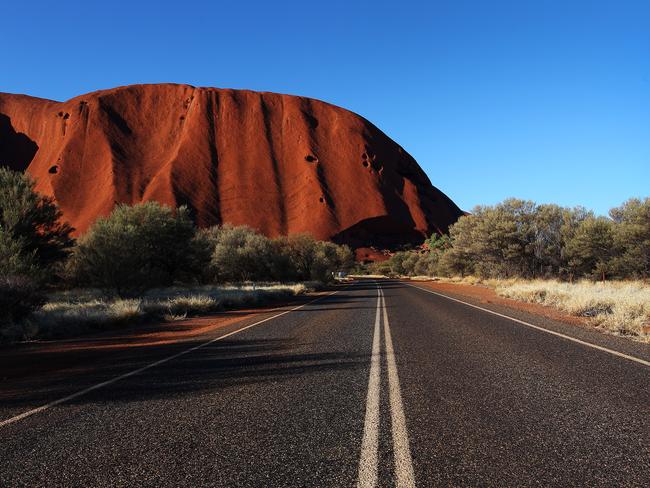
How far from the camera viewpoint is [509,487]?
9.17 ft

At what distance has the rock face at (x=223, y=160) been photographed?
92.1m

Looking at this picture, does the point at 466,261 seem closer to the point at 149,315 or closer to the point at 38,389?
the point at 149,315

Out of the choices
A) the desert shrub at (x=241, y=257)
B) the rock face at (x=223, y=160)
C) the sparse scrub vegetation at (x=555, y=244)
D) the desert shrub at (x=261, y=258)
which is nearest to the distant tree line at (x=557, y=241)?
the sparse scrub vegetation at (x=555, y=244)

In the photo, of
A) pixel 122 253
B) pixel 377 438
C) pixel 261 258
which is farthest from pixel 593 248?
pixel 377 438

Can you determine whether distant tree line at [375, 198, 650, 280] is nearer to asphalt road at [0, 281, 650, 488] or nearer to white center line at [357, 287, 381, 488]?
asphalt road at [0, 281, 650, 488]

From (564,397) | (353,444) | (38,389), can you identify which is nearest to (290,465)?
(353,444)

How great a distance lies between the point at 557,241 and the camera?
39.4 metres

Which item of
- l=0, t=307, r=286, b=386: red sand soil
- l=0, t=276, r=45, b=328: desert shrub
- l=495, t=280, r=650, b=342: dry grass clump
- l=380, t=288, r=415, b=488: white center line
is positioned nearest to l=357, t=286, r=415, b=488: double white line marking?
l=380, t=288, r=415, b=488: white center line

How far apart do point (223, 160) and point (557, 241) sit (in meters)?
79.5

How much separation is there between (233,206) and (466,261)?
2199 inches

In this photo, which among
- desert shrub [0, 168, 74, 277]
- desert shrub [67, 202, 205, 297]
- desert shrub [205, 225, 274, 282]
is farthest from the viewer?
desert shrub [205, 225, 274, 282]

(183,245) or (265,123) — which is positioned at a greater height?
(265,123)

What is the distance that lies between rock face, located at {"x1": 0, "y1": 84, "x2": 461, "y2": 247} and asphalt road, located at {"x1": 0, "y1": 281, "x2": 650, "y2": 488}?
8568 cm

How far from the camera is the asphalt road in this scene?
3053 millimetres
